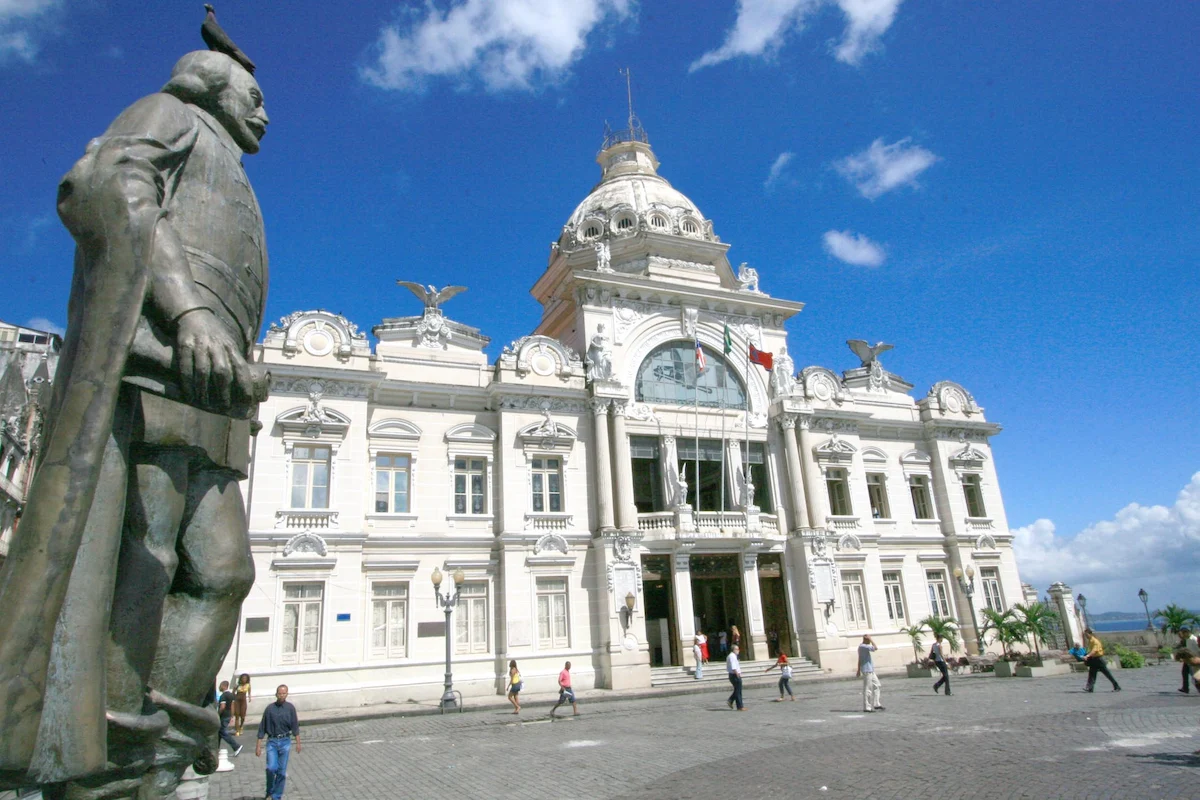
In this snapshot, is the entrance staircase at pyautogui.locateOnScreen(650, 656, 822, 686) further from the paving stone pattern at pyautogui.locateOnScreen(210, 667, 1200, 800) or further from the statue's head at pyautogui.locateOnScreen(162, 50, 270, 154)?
the statue's head at pyautogui.locateOnScreen(162, 50, 270, 154)

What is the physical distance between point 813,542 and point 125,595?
26.9 metres

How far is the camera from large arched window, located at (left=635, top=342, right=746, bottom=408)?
28.7 m

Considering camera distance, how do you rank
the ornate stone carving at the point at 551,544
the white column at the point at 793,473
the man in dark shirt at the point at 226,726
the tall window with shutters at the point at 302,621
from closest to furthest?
the man in dark shirt at the point at 226,726 → the tall window with shutters at the point at 302,621 → the ornate stone carving at the point at 551,544 → the white column at the point at 793,473

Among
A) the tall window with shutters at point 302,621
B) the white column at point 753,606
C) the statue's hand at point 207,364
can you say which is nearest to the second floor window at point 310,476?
the tall window with shutters at point 302,621

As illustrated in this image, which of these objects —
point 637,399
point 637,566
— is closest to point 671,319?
point 637,399

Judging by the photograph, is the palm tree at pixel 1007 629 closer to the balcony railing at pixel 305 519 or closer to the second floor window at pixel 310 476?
the balcony railing at pixel 305 519

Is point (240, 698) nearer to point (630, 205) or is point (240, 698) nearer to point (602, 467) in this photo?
point (602, 467)

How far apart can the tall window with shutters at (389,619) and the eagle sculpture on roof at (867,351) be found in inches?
906

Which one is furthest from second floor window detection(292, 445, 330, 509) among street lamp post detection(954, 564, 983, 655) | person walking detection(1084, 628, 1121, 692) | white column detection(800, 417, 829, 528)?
street lamp post detection(954, 564, 983, 655)

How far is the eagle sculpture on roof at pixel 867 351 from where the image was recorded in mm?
34531

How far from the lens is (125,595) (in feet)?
9.64

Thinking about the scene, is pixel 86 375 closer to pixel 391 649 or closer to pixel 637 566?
pixel 391 649

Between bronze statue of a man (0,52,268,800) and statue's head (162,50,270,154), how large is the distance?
38 centimetres

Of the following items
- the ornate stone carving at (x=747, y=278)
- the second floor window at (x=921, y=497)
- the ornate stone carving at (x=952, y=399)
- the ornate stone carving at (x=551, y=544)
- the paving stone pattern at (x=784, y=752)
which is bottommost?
the paving stone pattern at (x=784, y=752)
